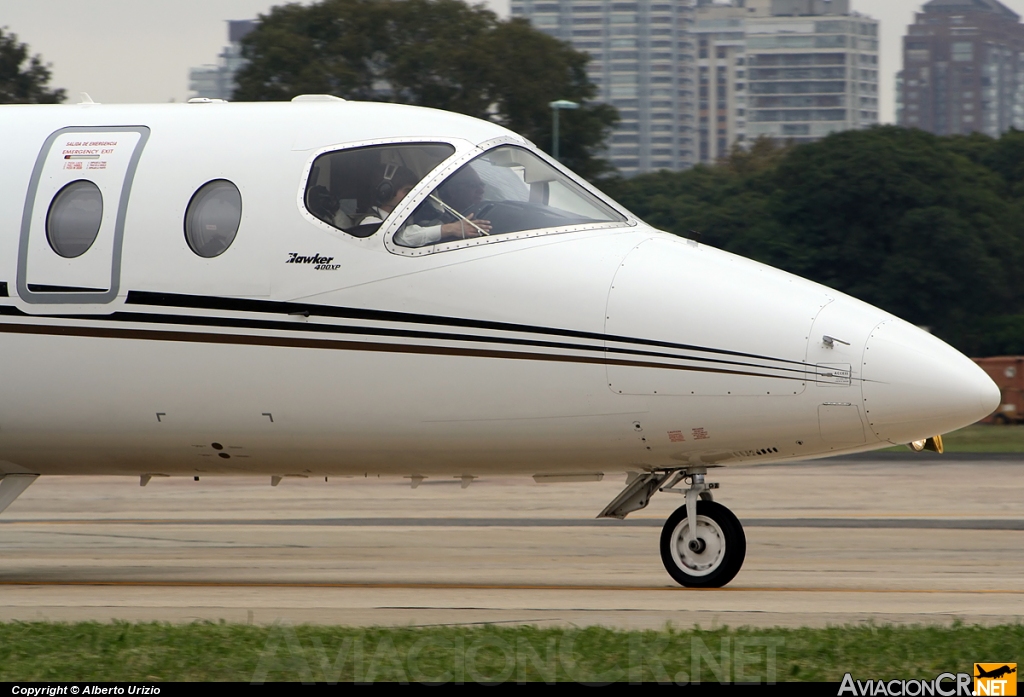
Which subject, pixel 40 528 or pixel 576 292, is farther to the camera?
pixel 40 528

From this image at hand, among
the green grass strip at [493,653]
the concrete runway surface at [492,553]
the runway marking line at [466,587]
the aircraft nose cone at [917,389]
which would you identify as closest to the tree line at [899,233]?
the concrete runway surface at [492,553]

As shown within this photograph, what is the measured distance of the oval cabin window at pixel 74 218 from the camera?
1043cm

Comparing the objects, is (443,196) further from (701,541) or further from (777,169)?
(777,169)

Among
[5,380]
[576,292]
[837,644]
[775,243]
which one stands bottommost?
[775,243]

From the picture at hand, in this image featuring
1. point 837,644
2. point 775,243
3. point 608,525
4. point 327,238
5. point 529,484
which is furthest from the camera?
point 775,243

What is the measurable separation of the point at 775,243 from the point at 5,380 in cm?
4941

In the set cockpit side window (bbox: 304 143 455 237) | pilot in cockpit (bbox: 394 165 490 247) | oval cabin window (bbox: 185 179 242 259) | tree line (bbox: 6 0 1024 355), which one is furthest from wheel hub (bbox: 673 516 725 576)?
tree line (bbox: 6 0 1024 355)

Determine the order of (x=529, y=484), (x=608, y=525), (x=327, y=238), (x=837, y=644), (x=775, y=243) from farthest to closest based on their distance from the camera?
(x=775, y=243) → (x=529, y=484) → (x=608, y=525) → (x=327, y=238) → (x=837, y=644)

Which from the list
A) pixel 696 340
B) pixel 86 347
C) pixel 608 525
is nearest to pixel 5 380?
pixel 86 347

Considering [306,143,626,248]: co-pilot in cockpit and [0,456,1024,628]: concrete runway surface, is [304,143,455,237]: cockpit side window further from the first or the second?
[0,456,1024,628]: concrete runway surface

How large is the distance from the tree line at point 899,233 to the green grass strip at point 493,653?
157 ft

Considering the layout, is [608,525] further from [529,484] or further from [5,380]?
Answer: [5,380]

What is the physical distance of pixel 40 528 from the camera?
16.4 metres

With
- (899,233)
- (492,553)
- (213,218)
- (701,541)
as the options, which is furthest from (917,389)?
(899,233)
